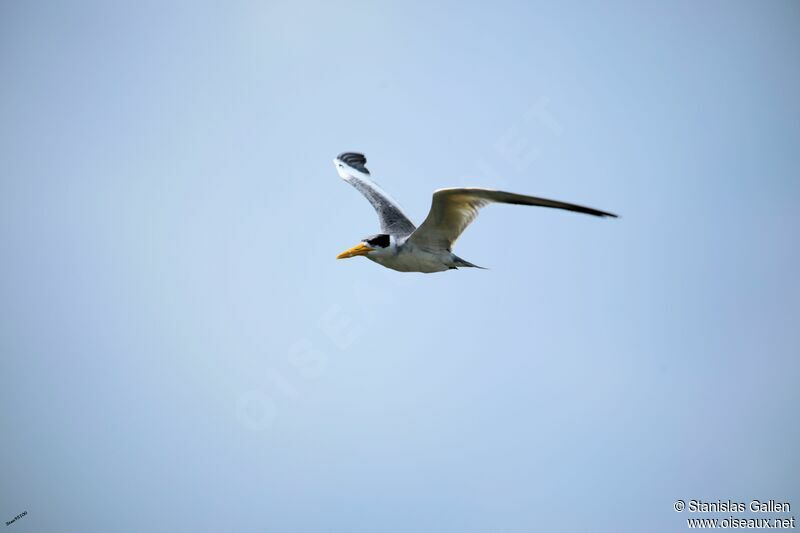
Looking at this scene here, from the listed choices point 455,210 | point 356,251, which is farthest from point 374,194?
point 455,210

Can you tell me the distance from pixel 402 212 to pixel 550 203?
6.95 metres

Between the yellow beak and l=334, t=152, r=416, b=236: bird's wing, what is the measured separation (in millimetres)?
1026

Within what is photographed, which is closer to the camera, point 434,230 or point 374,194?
point 434,230

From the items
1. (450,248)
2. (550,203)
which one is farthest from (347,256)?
(550,203)

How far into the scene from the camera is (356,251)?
45.1ft

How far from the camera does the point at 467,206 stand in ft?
38.5

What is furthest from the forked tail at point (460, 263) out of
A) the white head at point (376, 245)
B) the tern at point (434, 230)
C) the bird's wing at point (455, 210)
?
the white head at point (376, 245)

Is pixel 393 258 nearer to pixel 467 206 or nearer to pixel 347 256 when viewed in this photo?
pixel 347 256

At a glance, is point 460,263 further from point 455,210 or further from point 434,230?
point 455,210

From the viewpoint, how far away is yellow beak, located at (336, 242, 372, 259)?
1359 centimetres

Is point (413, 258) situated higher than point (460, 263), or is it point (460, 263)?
point (413, 258)

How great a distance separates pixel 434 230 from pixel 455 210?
29.7 inches

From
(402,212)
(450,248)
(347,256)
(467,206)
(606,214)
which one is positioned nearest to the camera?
(606,214)

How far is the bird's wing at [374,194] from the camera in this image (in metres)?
15.3
